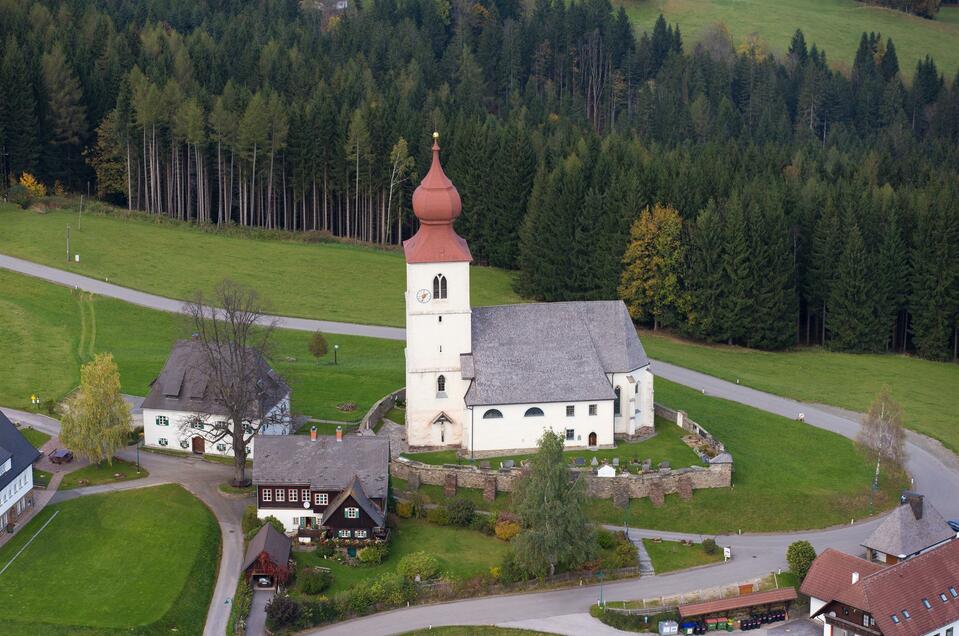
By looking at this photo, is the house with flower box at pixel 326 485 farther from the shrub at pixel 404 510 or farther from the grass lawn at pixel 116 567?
the grass lawn at pixel 116 567

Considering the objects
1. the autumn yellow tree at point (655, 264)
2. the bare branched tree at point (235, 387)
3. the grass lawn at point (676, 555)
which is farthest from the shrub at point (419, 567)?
the autumn yellow tree at point (655, 264)

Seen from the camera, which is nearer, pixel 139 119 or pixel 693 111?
pixel 139 119

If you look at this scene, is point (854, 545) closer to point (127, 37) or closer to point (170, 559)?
point (170, 559)

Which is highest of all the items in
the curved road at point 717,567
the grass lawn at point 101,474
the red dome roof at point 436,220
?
the red dome roof at point 436,220

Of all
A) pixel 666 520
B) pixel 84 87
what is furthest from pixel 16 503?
pixel 84 87

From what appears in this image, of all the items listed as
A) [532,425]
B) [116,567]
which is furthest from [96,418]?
[532,425]

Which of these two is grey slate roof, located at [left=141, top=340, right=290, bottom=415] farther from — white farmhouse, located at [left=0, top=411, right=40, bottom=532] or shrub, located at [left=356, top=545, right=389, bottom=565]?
shrub, located at [left=356, top=545, right=389, bottom=565]
